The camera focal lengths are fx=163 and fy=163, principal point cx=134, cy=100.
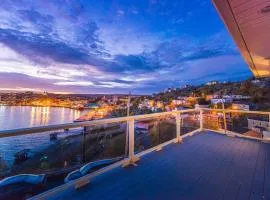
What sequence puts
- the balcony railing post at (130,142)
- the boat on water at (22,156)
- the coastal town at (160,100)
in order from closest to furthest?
the boat on water at (22,156), the balcony railing post at (130,142), the coastal town at (160,100)

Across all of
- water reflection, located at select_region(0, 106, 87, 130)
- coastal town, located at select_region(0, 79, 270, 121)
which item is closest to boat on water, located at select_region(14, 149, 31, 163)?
coastal town, located at select_region(0, 79, 270, 121)

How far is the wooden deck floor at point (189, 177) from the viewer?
79.9 inches

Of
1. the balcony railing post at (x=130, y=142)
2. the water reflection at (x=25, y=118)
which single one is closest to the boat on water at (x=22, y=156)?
the balcony railing post at (x=130, y=142)

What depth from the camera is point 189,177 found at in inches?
99.0

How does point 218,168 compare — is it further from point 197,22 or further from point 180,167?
point 197,22

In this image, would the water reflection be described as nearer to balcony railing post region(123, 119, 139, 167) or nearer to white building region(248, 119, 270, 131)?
white building region(248, 119, 270, 131)

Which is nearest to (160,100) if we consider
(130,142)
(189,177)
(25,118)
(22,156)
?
(130,142)

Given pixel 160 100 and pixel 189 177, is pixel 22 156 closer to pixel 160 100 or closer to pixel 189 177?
pixel 189 177

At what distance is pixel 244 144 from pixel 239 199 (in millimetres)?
3116

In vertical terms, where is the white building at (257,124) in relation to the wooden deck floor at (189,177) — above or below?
above

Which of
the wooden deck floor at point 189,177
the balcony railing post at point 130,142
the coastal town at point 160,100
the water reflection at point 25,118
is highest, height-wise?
the coastal town at point 160,100

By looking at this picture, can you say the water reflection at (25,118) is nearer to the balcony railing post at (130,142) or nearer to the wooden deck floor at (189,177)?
the balcony railing post at (130,142)

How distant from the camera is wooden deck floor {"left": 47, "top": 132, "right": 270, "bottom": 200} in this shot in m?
2.03

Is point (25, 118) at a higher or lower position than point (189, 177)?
lower
